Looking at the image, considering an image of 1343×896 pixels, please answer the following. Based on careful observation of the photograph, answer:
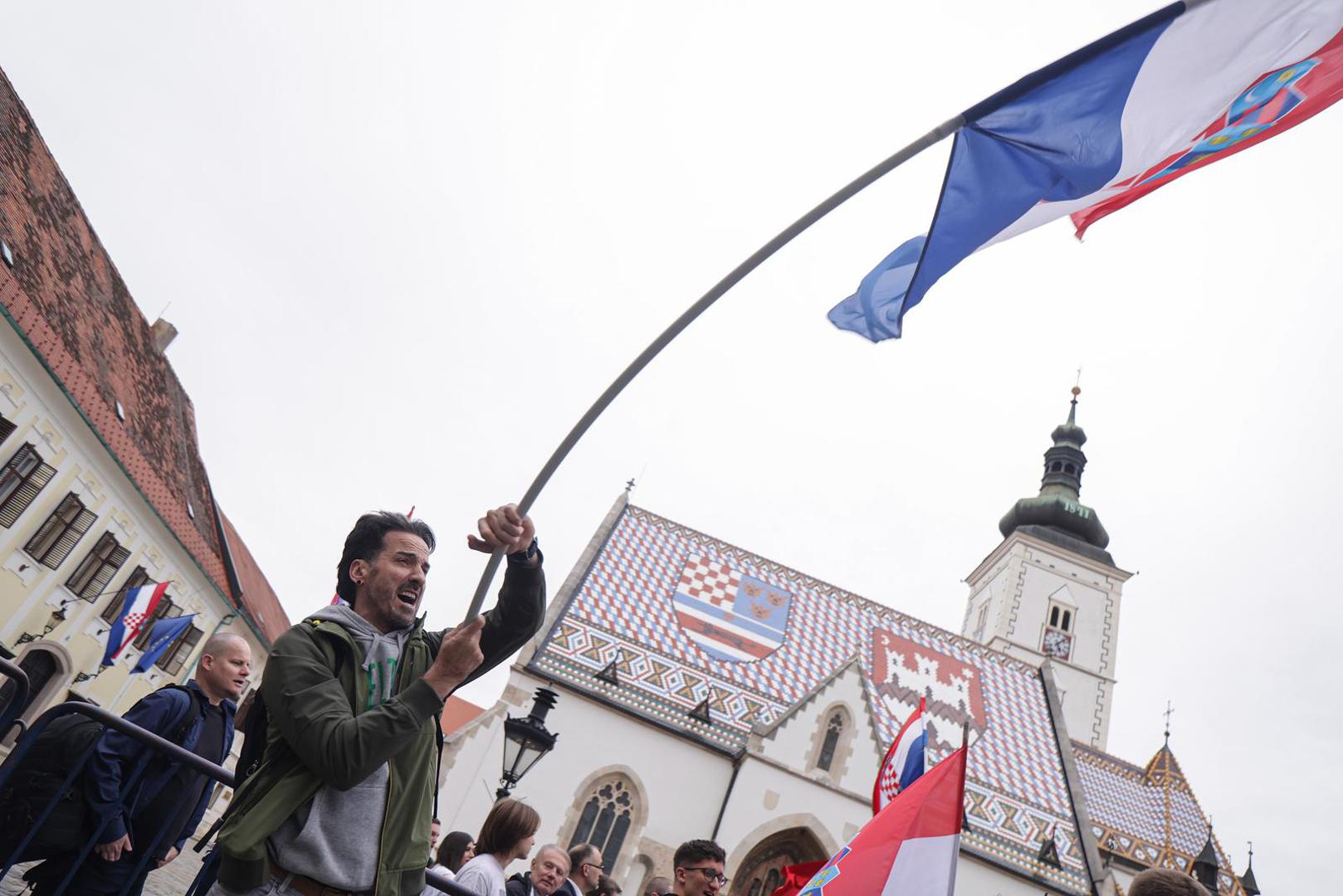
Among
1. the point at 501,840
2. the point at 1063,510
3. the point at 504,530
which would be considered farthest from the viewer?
the point at 1063,510

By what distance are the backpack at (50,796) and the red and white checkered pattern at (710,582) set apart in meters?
20.6

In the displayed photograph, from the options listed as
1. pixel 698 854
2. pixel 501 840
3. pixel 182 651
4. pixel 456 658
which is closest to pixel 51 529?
pixel 182 651

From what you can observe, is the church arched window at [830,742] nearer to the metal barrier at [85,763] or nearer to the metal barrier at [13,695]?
the metal barrier at [85,763]

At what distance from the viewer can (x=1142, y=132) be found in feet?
→ 14.9

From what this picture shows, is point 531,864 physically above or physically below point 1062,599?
below

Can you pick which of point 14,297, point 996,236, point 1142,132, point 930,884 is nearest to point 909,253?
point 996,236

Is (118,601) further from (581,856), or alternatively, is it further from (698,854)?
(698,854)

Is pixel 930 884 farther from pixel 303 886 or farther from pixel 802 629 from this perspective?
pixel 802 629

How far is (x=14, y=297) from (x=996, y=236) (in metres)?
15.1

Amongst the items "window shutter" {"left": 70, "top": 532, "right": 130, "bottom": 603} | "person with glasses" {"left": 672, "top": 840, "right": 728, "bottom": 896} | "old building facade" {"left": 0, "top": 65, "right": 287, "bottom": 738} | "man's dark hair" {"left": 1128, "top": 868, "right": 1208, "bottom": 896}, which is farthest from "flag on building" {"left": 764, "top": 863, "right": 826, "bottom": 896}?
"window shutter" {"left": 70, "top": 532, "right": 130, "bottom": 603}

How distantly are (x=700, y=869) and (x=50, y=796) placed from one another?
9.69ft

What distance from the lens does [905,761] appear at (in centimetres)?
860

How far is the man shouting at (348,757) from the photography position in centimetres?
206

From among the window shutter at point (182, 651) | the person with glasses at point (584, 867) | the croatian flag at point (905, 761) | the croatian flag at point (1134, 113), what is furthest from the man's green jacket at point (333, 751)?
the window shutter at point (182, 651)
